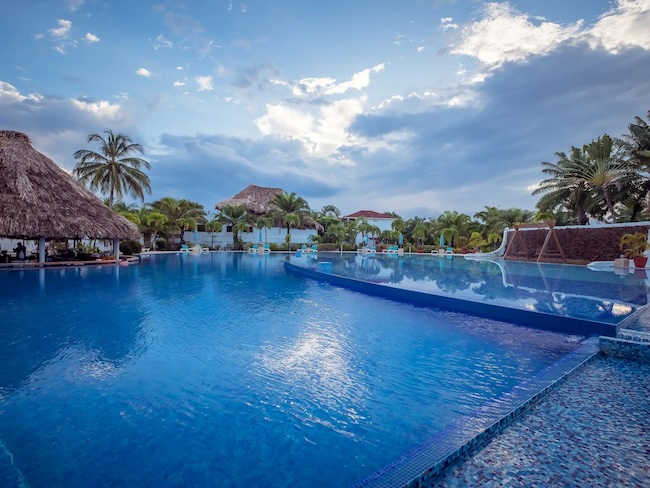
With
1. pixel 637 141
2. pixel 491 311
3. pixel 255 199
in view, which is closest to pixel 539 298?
pixel 491 311

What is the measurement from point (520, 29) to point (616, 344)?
49.2 ft

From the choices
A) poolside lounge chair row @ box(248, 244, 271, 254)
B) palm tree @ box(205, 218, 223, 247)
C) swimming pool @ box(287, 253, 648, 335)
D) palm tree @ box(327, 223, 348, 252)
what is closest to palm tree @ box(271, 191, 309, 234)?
palm tree @ box(327, 223, 348, 252)

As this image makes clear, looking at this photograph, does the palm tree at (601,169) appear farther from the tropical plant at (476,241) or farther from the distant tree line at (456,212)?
the tropical plant at (476,241)

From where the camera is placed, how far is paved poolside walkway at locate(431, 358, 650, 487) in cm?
191

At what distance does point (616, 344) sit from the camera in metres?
4.23

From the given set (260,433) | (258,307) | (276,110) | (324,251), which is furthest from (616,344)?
(324,251)

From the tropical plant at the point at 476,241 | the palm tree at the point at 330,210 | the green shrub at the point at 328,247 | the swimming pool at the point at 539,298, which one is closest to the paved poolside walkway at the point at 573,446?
the swimming pool at the point at 539,298

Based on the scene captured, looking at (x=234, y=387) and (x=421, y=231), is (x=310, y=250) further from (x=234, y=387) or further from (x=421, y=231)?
(x=234, y=387)

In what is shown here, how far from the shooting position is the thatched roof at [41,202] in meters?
12.7

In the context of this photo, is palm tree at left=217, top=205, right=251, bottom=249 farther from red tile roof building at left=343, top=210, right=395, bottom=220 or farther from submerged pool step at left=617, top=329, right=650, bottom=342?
submerged pool step at left=617, top=329, right=650, bottom=342

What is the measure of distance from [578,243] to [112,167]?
29.6 metres

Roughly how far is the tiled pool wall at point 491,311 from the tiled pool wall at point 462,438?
2213mm

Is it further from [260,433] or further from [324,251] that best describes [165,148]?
[260,433]

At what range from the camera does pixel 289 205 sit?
31562 millimetres
